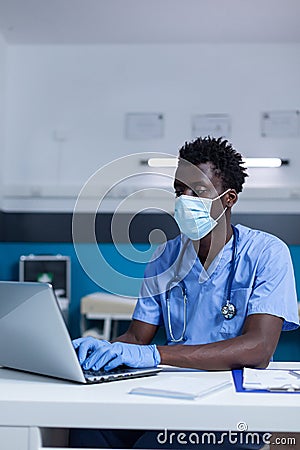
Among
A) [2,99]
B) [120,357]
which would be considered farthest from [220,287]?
[2,99]

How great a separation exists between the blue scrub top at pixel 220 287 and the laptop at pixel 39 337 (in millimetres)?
394

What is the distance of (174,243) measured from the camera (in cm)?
200

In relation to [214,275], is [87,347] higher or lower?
lower

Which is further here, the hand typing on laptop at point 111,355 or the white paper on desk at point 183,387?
the hand typing on laptop at point 111,355

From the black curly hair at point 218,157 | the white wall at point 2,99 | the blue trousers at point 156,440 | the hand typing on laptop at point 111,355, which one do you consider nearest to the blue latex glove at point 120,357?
the hand typing on laptop at point 111,355

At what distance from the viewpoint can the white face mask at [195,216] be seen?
6.28ft

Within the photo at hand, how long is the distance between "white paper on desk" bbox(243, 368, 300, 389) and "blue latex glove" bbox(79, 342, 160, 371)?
0.19m

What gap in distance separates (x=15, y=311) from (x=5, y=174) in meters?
3.44

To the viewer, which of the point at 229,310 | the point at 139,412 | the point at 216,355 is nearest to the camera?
the point at 139,412

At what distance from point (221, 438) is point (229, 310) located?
1.71 ft

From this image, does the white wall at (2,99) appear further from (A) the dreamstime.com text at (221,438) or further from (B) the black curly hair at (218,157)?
(A) the dreamstime.com text at (221,438)

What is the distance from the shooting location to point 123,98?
470 centimetres

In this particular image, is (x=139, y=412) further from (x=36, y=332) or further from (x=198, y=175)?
(x=198, y=175)

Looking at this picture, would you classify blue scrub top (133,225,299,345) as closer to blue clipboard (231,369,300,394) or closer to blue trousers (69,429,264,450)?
blue clipboard (231,369,300,394)
